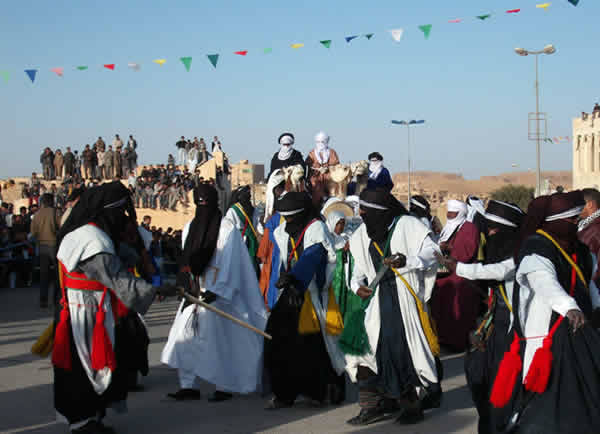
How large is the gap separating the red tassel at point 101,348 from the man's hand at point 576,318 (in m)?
2.98

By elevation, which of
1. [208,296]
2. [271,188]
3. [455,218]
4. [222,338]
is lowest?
[222,338]

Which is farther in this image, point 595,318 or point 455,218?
point 455,218

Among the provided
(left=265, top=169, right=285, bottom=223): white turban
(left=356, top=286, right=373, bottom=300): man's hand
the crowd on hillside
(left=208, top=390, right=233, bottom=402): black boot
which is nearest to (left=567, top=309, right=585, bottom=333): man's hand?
(left=356, top=286, right=373, bottom=300): man's hand

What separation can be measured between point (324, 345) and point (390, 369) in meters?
0.83

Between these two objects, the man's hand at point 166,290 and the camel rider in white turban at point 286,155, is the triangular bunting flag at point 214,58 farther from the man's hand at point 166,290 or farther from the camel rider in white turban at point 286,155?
the man's hand at point 166,290

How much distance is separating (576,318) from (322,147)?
880 cm

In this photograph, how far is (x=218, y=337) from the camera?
732cm

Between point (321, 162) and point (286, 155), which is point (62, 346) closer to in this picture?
point (286, 155)

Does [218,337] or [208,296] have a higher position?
[208,296]

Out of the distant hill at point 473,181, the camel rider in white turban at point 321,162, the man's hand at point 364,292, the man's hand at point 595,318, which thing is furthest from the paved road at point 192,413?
the distant hill at point 473,181

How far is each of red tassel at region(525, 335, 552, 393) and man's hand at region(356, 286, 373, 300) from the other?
199 cm

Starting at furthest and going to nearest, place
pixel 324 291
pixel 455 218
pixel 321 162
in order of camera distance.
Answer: pixel 321 162, pixel 455 218, pixel 324 291

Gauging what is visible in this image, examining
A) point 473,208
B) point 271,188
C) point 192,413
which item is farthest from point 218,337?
point 473,208

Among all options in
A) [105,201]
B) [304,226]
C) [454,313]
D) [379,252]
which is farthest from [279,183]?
[105,201]
